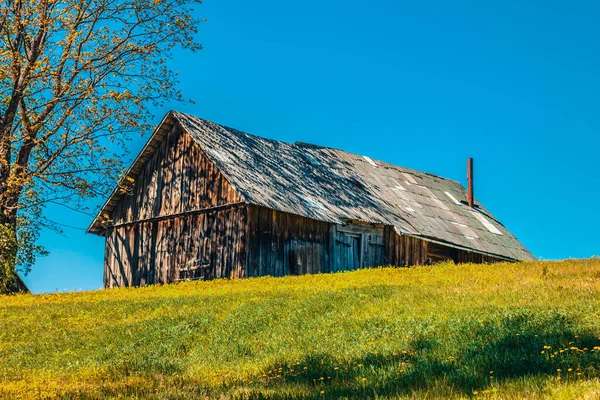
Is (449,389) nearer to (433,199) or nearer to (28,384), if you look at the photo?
(28,384)

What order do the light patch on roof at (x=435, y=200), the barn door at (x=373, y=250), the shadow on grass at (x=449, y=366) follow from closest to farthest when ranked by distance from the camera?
the shadow on grass at (x=449, y=366), the barn door at (x=373, y=250), the light patch on roof at (x=435, y=200)

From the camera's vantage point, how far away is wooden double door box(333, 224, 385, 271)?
35062 millimetres

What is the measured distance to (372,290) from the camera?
20.9 meters

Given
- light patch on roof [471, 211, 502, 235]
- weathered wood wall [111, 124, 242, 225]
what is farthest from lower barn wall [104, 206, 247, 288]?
light patch on roof [471, 211, 502, 235]

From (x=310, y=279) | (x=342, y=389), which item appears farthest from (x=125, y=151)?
(x=342, y=389)

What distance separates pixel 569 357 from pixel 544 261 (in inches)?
636

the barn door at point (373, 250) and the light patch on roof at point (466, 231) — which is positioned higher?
the light patch on roof at point (466, 231)

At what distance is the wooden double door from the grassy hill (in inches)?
395

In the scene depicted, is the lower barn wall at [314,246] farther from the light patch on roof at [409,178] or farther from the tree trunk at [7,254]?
the light patch on roof at [409,178]

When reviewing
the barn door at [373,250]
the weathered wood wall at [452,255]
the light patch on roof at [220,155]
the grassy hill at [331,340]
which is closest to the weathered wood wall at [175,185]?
the light patch on roof at [220,155]

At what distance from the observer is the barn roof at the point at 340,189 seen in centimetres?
3350

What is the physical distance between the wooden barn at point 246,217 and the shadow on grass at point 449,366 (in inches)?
714

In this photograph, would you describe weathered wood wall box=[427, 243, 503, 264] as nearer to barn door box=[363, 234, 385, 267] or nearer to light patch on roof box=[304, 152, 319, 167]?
barn door box=[363, 234, 385, 267]

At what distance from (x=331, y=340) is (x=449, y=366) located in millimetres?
3689
